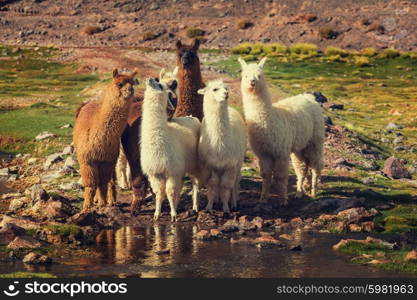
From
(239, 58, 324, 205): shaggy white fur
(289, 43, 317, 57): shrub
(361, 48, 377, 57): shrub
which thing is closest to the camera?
(239, 58, 324, 205): shaggy white fur

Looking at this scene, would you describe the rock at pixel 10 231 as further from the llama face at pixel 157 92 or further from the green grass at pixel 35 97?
the green grass at pixel 35 97

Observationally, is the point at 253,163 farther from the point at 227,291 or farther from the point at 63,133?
the point at 227,291

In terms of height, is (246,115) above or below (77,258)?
above

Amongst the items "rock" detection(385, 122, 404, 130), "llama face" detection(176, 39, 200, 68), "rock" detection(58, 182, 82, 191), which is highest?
"llama face" detection(176, 39, 200, 68)

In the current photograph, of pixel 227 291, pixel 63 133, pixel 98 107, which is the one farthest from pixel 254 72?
pixel 63 133

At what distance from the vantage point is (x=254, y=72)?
54.5ft

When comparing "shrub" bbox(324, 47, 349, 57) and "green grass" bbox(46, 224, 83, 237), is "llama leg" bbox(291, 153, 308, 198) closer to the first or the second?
"green grass" bbox(46, 224, 83, 237)

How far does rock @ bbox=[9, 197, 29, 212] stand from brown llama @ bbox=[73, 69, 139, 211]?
1.58 m

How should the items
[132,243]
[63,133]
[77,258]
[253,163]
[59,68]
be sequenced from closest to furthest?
[77,258], [132,243], [253,163], [63,133], [59,68]

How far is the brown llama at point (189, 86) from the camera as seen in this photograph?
59.8 ft

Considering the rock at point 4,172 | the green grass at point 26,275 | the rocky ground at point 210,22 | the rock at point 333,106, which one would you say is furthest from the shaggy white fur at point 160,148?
the rocky ground at point 210,22

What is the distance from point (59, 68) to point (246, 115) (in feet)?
104

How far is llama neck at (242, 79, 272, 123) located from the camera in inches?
667

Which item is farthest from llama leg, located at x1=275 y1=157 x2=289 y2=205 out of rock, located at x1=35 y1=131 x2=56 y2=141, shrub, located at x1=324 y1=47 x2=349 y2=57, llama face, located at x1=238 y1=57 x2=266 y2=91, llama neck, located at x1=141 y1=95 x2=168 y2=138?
shrub, located at x1=324 y1=47 x2=349 y2=57
